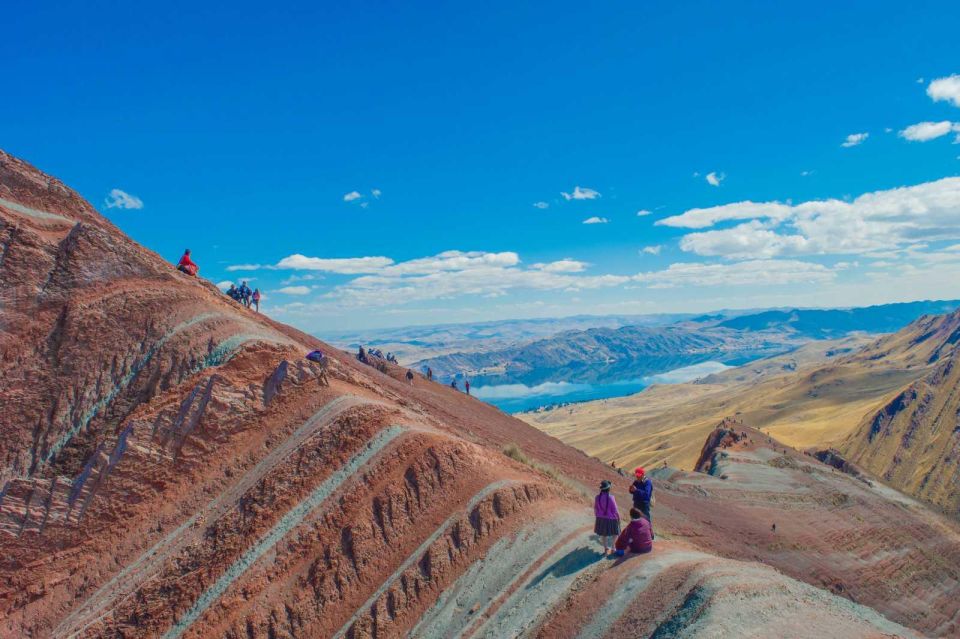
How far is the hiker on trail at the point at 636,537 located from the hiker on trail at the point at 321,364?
42.0 ft

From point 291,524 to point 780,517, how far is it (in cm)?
Result: 3681

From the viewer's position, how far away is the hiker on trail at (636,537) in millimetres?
14758

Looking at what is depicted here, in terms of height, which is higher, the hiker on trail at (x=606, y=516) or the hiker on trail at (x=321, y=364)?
the hiker on trail at (x=321, y=364)

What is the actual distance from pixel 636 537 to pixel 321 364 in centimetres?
1378

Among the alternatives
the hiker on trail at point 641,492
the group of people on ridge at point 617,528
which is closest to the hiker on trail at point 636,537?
the group of people on ridge at point 617,528

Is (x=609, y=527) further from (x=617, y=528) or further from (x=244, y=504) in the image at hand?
(x=244, y=504)

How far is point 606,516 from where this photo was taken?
14750 mm

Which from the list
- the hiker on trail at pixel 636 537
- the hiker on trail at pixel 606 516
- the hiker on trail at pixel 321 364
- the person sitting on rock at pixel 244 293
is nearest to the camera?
the hiker on trail at pixel 606 516

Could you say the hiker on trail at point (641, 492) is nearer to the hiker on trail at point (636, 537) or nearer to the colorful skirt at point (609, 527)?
the hiker on trail at point (636, 537)

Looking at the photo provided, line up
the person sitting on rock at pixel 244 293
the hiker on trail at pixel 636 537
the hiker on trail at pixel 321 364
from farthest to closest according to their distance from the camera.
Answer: the person sitting on rock at pixel 244 293 < the hiker on trail at pixel 321 364 < the hiker on trail at pixel 636 537

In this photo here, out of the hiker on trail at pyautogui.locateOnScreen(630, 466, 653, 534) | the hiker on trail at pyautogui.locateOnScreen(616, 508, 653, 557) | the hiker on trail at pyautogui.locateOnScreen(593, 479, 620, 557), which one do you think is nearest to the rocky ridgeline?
the hiker on trail at pyautogui.locateOnScreen(616, 508, 653, 557)

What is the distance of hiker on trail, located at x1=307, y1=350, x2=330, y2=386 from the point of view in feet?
70.9

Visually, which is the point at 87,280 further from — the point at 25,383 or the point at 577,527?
the point at 577,527

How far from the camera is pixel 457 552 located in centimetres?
1712
